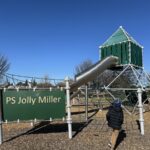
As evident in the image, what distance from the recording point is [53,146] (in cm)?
1051

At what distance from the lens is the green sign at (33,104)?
11.4 m

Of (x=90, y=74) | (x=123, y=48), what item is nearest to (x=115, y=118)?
(x=90, y=74)

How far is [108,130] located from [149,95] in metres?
17.7

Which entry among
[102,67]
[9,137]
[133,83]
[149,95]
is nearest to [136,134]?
[9,137]

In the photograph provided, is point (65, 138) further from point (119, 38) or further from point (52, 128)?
point (119, 38)

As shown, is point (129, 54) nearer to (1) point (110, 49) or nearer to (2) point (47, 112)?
(1) point (110, 49)

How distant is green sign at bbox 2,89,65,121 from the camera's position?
11430 mm

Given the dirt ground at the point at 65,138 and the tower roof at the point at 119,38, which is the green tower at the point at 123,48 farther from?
the dirt ground at the point at 65,138

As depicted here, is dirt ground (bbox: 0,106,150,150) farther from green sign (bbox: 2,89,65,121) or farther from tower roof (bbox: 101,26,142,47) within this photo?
tower roof (bbox: 101,26,142,47)

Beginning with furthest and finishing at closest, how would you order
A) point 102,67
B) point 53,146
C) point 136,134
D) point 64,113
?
point 102,67 < point 136,134 < point 64,113 < point 53,146

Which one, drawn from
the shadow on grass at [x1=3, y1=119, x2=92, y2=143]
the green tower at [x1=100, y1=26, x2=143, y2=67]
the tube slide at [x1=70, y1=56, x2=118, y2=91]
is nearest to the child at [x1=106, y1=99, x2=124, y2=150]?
the shadow on grass at [x1=3, y1=119, x2=92, y2=143]

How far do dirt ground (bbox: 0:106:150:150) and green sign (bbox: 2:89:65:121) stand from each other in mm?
670

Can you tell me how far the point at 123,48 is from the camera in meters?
26.2

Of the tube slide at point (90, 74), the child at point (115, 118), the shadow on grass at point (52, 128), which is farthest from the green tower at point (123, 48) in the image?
the child at point (115, 118)
